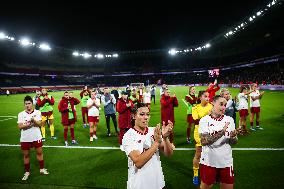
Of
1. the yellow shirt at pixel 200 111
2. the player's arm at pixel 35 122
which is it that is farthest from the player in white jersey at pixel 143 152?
the player's arm at pixel 35 122

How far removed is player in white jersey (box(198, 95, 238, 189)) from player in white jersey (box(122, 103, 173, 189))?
131 centimetres

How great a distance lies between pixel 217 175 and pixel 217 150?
17.3 inches

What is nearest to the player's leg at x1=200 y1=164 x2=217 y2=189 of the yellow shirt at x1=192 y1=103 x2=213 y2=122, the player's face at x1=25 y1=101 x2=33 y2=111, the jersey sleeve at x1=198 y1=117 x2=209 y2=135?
the jersey sleeve at x1=198 y1=117 x2=209 y2=135

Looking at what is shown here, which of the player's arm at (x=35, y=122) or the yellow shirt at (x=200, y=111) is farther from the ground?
the yellow shirt at (x=200, y=111)

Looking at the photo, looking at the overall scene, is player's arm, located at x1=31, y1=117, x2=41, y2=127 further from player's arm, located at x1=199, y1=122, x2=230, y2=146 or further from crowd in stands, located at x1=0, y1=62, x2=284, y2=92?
crowd in stands, located at x1=0, y1=62, x2=284, y2=92

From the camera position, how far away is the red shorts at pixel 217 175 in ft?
13.5

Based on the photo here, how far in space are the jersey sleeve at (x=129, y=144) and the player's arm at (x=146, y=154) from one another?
0.29 feet

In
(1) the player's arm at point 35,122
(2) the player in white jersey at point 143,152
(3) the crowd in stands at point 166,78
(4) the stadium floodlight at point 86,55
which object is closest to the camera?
(2) the player in white jersey at point 143,152

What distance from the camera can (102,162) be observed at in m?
8.31

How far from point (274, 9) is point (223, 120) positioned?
143 feet

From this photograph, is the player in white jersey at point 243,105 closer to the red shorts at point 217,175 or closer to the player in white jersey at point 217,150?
the player in white jersey at point 217,150

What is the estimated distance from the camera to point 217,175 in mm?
4238

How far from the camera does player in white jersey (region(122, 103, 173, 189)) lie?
9.68 feet

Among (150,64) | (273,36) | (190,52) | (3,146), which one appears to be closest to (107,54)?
(150,64)
